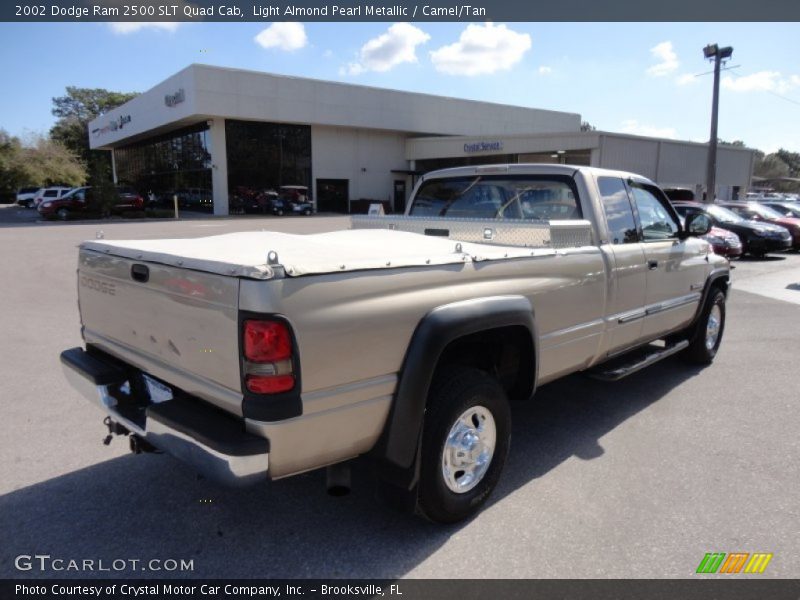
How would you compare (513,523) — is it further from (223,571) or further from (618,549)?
(223,571)

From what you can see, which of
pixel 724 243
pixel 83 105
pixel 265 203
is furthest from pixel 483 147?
pixel 83 105

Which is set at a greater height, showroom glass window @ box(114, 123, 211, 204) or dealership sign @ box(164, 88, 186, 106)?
dealership sign @ box(164, 88, 186, 106)

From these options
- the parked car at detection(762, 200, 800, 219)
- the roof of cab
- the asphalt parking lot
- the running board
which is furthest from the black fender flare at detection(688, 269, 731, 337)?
the parked car at detection(762, 200, 800, 219)

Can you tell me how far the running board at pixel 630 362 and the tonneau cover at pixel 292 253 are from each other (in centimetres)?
123

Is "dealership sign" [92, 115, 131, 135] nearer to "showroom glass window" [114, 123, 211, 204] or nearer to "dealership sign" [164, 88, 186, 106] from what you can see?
"showroom glass window" [114, 123, 211, 204]

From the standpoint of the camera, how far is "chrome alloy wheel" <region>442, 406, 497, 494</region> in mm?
2852

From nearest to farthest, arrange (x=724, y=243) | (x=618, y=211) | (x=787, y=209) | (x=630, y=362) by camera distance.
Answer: (x=618, y=211) → (x=630, y=362) → (x=724, y=243) → (x=787, y=209)

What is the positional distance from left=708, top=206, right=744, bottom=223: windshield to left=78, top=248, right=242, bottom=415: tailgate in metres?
16.6

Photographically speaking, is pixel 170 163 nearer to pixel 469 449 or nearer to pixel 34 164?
pixel 34 164

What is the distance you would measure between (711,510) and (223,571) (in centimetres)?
263

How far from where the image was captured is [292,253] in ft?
7.95

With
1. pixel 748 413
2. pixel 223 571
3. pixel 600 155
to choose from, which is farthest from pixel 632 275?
pixel 600 155

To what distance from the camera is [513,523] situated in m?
2.96

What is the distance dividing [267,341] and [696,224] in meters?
4.43
